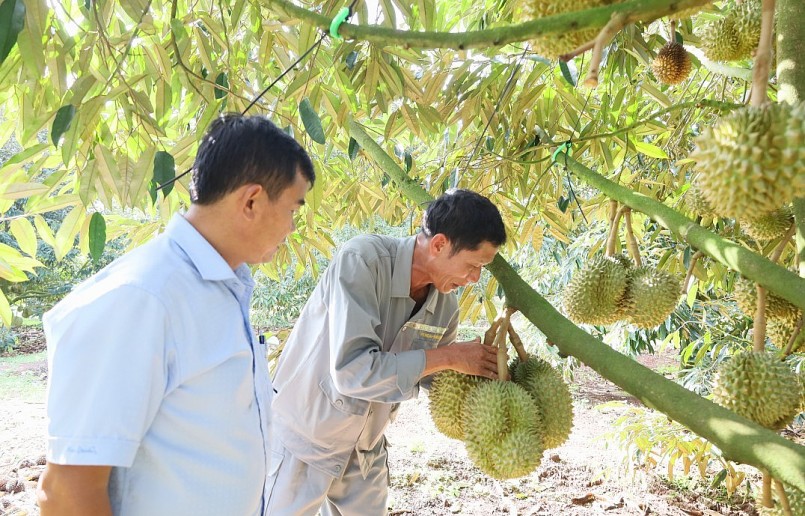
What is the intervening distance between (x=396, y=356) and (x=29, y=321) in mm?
8829

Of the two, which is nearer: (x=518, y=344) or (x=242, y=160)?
(x=242, y=160)

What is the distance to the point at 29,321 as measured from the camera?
340 inches

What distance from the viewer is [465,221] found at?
1.68 meters

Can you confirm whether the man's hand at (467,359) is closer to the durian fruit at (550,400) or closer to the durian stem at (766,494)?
the durian fruit at (550,400)

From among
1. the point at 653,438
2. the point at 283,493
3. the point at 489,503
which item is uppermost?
the point at 653,438

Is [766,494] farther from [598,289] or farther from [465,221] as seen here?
[465,221]

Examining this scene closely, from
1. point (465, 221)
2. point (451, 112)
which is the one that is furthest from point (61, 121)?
point (451, 112)

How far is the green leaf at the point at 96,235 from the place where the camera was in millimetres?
1246

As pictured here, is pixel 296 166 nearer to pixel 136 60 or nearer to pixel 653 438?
pixel 136 60

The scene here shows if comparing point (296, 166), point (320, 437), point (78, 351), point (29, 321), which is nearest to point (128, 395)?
point (78, 351)

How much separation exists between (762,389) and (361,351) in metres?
Answer: 0.93

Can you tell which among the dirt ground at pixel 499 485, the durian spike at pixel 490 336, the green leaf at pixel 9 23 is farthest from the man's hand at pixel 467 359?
the dirt ground at pixel 499 485

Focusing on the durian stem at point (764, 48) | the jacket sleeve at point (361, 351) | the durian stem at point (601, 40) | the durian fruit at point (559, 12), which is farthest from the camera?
the jacket sleeve at point (361, 351)

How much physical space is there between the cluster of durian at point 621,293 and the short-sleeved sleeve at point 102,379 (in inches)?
44.7
